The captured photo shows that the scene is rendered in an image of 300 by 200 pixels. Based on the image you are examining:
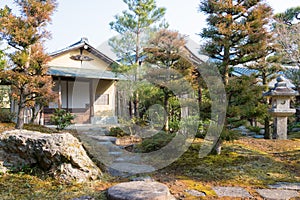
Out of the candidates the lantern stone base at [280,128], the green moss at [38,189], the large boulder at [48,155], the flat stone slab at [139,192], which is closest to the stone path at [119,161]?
the large boulder at [48,155]

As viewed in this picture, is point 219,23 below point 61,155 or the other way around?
the other way around

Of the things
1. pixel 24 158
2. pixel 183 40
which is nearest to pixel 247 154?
pixel 183 40

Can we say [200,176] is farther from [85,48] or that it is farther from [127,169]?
[85,48]

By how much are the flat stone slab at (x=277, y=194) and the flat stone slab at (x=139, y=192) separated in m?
1.29

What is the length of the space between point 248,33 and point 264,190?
2.89m

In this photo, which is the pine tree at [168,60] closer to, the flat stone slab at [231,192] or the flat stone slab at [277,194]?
the flat stone slab at [231,192]

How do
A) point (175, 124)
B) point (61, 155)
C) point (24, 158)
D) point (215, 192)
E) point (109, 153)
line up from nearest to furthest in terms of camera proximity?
point (215, 192) → point (61, 155) → point (24, 158) → point (109, 153) → point (175, 124)

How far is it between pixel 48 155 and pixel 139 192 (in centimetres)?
155

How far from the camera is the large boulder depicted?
3633 millimetres

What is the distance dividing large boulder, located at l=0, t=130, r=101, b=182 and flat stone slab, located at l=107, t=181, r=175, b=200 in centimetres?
82

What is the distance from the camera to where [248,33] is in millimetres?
4793

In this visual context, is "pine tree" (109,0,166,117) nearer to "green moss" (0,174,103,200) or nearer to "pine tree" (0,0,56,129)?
"pine tree" (0,0,56,129)

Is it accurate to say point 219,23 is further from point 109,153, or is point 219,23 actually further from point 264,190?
point 109,153

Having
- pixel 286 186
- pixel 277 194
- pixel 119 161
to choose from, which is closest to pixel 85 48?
pixel 119 161
